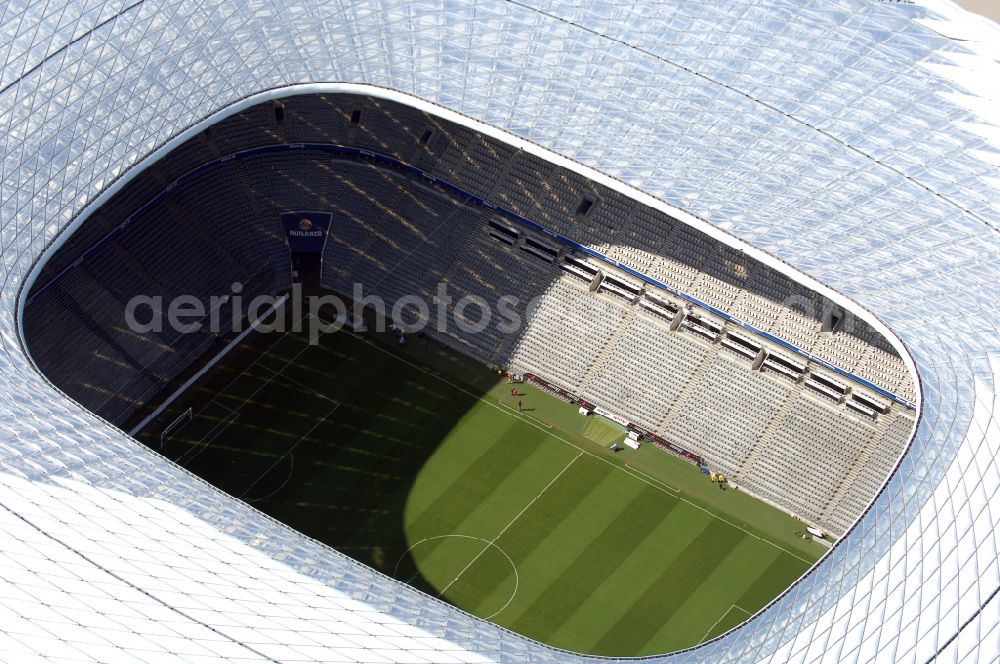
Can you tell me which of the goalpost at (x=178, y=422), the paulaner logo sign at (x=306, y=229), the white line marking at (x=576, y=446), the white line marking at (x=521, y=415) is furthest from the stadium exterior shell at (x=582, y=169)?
→ the white line marking at (x=521, y=415)

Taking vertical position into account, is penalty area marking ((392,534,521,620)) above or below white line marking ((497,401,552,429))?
below

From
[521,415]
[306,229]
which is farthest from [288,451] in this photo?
[306,229]

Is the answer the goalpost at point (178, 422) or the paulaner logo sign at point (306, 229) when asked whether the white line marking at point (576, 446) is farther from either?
the goalpost at point (178, 422)

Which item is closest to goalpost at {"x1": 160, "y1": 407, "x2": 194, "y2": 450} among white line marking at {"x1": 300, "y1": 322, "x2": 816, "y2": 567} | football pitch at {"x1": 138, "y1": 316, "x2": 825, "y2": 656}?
football pitch at {"x1": 138, "y1": 316, "x2": 825, "y2": 656}

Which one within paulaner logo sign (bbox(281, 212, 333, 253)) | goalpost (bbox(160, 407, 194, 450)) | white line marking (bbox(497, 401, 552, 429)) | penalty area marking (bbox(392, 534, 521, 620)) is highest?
paulaner logo sign (bbox(281, 212, 333, 253))

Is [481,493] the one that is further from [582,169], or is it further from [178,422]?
[582,169]

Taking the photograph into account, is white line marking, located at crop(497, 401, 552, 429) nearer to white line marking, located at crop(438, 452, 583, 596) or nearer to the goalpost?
white line marking, located at crop(438, 452, 583, 596)
